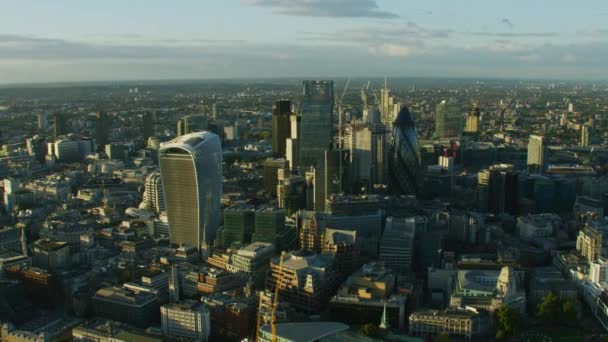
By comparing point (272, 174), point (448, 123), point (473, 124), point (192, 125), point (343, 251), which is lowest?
point (343, 251)

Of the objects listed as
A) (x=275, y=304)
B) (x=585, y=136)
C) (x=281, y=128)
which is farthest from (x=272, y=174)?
(x=585, y=136)

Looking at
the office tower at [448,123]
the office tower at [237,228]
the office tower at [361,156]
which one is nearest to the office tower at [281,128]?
the office tower at [361,156]

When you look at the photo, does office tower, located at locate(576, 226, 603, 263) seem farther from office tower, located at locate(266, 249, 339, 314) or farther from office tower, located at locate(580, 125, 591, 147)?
office tower, located at locate(580, 125, 591, 147)

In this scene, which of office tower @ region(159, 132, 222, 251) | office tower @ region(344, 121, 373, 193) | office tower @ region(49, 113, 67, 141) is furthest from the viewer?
office tower @ region(49, 113, 67, 141)

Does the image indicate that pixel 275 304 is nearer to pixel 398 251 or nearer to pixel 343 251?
pixel 343 251

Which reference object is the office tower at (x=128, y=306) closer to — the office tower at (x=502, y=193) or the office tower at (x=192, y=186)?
the office tower at (x=192, y=186)

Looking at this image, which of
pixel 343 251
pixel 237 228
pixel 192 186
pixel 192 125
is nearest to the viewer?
pixel 343 251

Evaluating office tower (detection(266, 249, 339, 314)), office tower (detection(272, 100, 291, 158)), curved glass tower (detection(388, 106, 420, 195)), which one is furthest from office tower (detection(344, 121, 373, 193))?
office tower (detection(266, 249, 339, 314))

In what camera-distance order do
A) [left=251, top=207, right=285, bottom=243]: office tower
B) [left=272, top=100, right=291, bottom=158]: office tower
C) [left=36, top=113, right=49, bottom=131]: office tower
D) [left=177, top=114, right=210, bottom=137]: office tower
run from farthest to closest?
[left=36, top=113, right=49, bottom=131]: office tower
[left=177, top=114, right=210, bottom=137]: office tower
[left=272, top=100, right=291, bottom=158]: office tower
[left=251, top=207, right=285, bottom=243]: office tower
